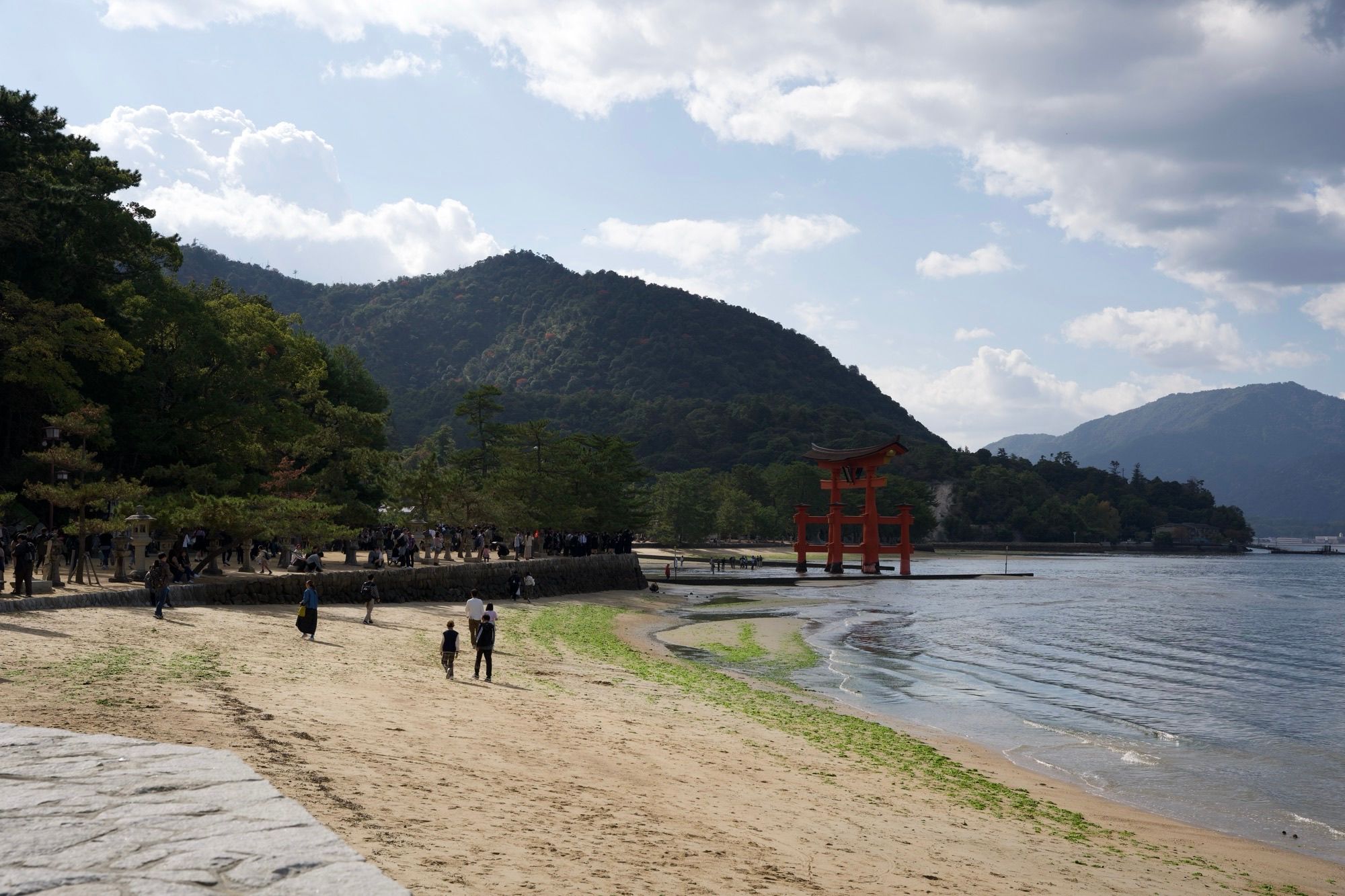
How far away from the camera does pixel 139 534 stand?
26.5m

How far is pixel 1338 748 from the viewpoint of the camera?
20.6 m

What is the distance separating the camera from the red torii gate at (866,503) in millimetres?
79625

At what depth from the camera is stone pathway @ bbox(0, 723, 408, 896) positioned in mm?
4965

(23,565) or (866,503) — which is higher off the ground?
(866,503)

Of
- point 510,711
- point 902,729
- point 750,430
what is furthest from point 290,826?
point 750,430

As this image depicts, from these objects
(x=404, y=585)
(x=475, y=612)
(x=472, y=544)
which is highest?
(x=472, y=544)

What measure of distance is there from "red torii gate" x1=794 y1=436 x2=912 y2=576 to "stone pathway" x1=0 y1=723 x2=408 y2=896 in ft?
240

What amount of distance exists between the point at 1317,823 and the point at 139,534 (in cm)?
2692

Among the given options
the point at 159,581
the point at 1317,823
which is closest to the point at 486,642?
the point at 159,581

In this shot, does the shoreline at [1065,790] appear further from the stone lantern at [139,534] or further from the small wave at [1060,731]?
the stone lantern at [139,534]

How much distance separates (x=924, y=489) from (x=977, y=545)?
973 inches

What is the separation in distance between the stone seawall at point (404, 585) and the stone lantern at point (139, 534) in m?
1.71

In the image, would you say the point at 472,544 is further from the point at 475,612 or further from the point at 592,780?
the point at 592,780

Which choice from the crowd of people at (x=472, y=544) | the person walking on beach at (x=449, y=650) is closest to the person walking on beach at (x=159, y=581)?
the person walking on beach at (x=449, y=650)
